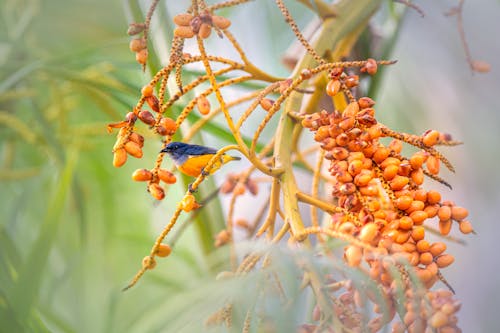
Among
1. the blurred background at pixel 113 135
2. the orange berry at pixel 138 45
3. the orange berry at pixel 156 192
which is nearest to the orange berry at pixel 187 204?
the orange berry at pixel 156 192

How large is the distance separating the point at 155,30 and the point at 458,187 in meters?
0.74

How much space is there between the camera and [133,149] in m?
0.48

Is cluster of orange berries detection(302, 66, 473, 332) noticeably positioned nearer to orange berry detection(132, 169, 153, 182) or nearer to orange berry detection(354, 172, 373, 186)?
orange berry detection(354, 172, 373, 186)

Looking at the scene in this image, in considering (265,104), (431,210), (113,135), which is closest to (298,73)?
(265,104)

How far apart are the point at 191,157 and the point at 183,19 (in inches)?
4.6

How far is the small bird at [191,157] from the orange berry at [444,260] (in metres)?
0.19

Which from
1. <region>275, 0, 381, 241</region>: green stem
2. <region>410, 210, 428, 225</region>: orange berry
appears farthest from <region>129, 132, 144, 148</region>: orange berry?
A: <region>410, 210, 428, 225</region>: orange berry

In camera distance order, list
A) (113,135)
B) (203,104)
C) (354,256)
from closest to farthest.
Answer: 1. (354,256)
2. (203,104)
3. (113,135)

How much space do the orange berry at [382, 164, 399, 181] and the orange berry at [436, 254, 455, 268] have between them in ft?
0.23

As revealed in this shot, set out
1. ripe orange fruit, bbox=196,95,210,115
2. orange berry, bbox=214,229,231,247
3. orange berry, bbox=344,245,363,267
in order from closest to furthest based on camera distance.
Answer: orange berry, bbox=344,245,363,267 < ripe orange fruit, bbox=196,95,210,115 < orange berry, bbox=214,229,231,247

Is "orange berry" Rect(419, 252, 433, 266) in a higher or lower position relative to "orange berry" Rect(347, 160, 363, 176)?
lower

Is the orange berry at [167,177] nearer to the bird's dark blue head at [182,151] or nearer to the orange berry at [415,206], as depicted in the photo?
the bird's dark blue head at [182,151]

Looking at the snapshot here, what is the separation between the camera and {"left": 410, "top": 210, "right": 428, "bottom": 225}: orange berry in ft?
1.53

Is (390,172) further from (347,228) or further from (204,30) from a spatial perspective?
(204,30)
